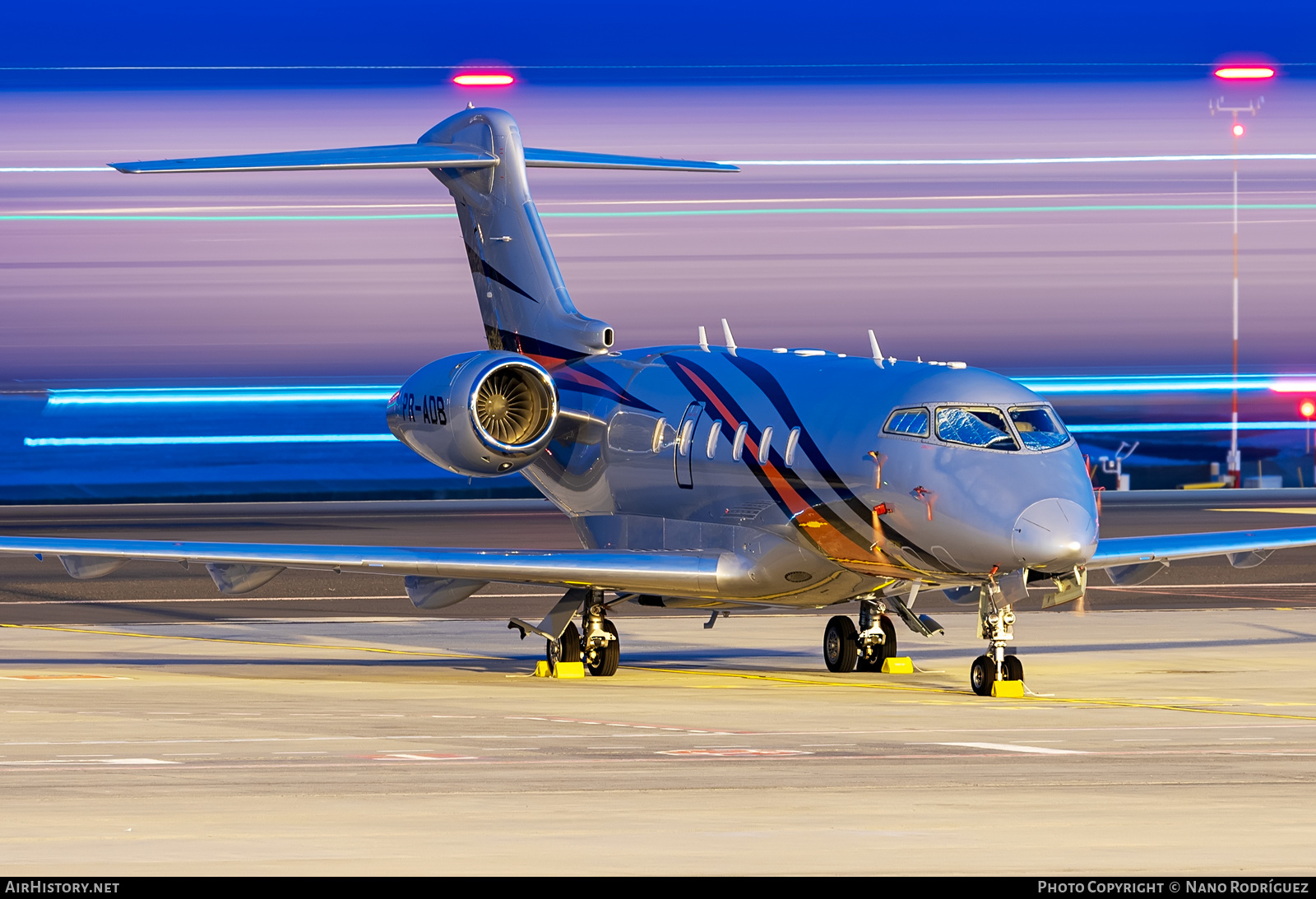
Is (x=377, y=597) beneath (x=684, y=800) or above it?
above

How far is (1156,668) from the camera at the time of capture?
2362 cm

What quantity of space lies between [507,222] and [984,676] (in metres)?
11.7

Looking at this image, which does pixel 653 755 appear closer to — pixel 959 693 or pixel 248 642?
pixel 959 693

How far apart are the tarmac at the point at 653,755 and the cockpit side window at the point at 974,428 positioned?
8.42 ft

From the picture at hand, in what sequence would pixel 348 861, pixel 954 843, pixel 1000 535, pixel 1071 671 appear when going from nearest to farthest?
1. pixel 348 861
2. pixel 954 843
3. pixel 1000 535
4. pixel 1071 671

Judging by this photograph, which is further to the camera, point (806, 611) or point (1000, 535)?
point (806, 611)

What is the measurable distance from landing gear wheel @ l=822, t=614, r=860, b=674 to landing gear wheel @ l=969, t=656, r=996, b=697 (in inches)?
145

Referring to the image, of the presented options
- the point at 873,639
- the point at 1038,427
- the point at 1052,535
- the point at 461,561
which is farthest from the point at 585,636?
the point at 1052,535

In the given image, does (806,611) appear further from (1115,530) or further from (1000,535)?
(1115,530)

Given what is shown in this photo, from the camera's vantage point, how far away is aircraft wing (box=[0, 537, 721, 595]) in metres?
21.9

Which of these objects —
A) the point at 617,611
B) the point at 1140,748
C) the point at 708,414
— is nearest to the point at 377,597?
the point at 617,611

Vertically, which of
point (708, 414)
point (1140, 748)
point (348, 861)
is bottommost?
point (348, 861)

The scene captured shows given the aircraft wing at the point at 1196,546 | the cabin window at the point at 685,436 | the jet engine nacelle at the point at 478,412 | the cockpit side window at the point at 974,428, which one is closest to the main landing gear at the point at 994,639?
the cockpit side window at the point at 974,428

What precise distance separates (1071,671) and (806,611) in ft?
36.4
